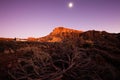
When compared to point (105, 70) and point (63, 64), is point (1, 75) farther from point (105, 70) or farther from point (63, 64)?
point (105, 70)

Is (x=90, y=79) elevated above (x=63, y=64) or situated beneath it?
situated beneath

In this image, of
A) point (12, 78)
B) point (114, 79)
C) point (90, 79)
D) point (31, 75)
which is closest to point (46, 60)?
point (31, 75)

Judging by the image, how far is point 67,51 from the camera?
14.6ft

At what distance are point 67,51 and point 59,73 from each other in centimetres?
125

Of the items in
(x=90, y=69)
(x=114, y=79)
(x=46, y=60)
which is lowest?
(x=114, y=79)

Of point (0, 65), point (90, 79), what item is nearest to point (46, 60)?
point (90, 79)

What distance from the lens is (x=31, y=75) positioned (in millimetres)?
3482

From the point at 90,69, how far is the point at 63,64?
994 millimetres

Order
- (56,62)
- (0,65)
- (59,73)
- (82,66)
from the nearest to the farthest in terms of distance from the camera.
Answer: (59,73) < (82,66) < (56,62) < (0,65)

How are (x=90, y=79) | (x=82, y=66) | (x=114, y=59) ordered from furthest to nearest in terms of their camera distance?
1. (x=114, y=59)
2. (x=82, y=66)
3. (x=90, y=79)

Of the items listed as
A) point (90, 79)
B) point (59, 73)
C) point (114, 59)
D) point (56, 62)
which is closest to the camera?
point (59, 73)

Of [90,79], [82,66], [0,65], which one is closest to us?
[90,79]

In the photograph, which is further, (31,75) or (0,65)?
(0,65)

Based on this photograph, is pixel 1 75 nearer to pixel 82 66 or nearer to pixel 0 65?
pixel 0 65
